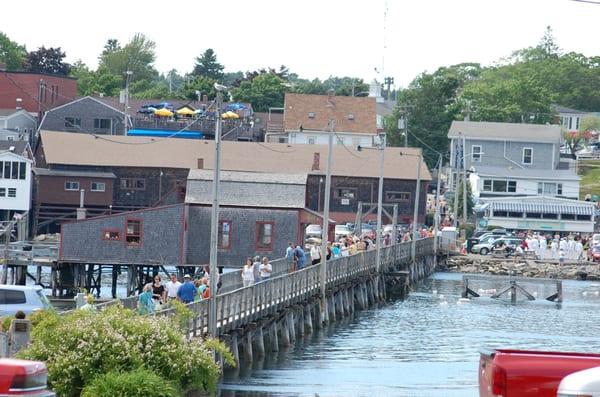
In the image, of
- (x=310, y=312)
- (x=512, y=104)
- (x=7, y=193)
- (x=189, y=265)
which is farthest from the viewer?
(x=512, y=104)

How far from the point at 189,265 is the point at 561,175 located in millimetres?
64481

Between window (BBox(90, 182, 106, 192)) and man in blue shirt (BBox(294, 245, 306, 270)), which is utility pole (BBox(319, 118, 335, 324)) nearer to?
man in blue shirt (BBox(294, 245, 306, 270))

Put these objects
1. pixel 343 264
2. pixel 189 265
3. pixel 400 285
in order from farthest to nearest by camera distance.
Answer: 1. pixel 400 285
2. pixel 189 265
3. pixel 343 264

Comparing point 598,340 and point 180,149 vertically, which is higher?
point 180,149

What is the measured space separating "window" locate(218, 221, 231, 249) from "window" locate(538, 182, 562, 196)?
201 feet

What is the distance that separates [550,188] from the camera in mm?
128750

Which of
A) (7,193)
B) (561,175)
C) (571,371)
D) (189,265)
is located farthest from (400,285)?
(571,371)

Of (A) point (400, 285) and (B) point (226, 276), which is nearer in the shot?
(B) point (226, 276)

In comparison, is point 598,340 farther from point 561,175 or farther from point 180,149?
point 561,175

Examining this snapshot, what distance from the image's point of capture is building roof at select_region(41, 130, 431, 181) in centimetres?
10612

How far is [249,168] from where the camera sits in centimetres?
10719

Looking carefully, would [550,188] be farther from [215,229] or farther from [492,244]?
[215,229]

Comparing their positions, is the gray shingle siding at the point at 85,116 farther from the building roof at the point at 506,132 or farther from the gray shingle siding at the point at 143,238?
the gray shingle siding at the point at 143,238

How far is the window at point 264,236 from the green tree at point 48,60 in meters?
90.8
